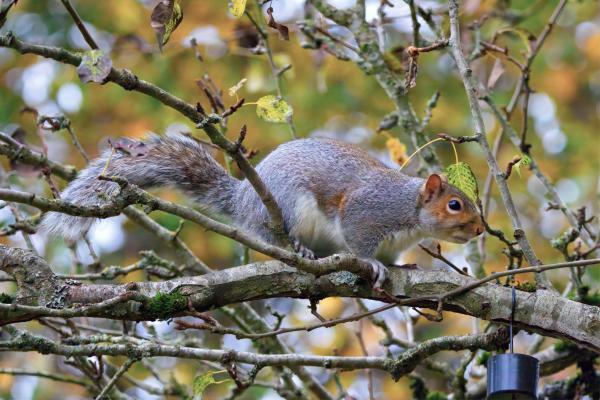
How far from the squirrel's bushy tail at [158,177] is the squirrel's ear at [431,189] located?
856 mm

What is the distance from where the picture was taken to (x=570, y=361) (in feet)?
11.4

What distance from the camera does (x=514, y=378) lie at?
255cm

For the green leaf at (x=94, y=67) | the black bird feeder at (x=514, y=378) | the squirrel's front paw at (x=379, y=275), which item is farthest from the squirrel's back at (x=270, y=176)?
the green leaf at (x=94, y=67)

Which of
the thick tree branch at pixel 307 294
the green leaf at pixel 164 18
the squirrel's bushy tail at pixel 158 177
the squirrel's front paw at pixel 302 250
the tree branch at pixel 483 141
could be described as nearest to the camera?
the green leaf at pixel 164 18

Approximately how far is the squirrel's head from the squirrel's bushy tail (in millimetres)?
869

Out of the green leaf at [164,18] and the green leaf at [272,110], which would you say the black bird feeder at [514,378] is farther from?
the green leaf at [164,18]

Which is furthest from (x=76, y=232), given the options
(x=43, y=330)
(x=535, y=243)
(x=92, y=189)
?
(x=535, y=243)

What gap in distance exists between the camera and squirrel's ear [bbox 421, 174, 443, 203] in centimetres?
387

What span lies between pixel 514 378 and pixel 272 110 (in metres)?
1.04

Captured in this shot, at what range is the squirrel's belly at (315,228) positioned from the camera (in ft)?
12.3

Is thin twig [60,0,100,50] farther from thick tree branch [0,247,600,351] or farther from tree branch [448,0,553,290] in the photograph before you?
tree branch [448,0,553,290]

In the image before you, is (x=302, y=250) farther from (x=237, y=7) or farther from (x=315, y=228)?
(x=237, y=7)

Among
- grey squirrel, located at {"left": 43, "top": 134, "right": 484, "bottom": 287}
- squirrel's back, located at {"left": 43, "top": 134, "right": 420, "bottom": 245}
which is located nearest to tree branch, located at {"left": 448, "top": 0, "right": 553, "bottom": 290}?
grey squirrel, located at {"left": 43, "top": 134, "right": 484, "bottom": 287}

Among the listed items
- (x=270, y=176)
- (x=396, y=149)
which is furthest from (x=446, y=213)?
(x=270, y=176)
